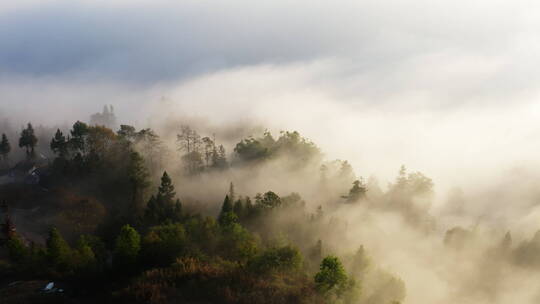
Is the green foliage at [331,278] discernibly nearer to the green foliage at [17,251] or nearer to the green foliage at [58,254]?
the green foliage at [58,254]

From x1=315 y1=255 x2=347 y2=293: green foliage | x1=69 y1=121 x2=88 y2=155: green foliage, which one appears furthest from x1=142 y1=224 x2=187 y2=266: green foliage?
x1=69 y1=121 x2=88 y2=155: green foliage

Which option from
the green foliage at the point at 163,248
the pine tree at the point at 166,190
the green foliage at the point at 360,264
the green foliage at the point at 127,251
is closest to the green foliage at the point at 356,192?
the green foliage at the point at 360,264

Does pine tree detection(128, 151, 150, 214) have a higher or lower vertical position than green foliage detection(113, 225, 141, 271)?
higher

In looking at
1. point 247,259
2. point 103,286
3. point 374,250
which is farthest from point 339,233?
point 103,286

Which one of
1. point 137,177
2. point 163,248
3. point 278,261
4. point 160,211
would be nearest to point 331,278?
point 278,261

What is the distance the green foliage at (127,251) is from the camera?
61.7m

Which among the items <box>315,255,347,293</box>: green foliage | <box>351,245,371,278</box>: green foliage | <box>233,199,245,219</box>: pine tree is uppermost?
<box>233,199,245,219</box>: pine tree

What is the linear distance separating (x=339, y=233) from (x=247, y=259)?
43585mm

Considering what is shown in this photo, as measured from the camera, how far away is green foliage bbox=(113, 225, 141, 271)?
6169cm

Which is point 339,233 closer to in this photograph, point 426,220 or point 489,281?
point 426,220

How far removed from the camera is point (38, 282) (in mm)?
58281

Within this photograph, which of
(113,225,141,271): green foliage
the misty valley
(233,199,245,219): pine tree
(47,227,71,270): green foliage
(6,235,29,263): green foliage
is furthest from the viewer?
(233,199,245,219): pine tree

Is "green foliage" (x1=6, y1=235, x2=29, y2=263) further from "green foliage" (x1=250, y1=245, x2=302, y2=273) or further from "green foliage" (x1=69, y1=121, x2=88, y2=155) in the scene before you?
"green foliage" (x1=69, y1=121, x2=88, y2=155)

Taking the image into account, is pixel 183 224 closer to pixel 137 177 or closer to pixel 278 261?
pixel 137 177
